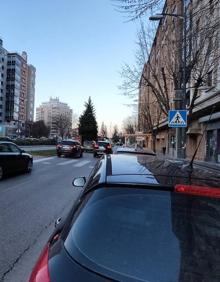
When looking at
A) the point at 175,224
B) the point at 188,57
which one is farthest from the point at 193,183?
the point at 188,57

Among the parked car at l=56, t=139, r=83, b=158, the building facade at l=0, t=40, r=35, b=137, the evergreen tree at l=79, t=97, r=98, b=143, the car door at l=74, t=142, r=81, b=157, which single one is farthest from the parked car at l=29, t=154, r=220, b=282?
the building facade at l=0, t=40, r=35, b=137

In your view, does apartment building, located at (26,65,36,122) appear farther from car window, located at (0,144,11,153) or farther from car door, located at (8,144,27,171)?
car window, located at (0,144,11,153)

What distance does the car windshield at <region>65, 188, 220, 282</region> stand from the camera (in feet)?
6.00

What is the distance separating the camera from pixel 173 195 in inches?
88.0

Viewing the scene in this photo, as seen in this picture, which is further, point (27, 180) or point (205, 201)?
point (27, 180)

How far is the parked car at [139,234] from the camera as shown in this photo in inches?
→ 71.6

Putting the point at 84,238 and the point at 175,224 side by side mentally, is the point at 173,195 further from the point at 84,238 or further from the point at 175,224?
the point at 84,238

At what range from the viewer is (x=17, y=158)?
50.6 ft

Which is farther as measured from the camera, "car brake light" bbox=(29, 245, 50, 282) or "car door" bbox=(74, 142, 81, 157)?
"car door" bbox=(74, 142, 81, 157)

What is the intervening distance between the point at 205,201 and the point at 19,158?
14077mm

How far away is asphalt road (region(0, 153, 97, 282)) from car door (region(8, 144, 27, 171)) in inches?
45.2

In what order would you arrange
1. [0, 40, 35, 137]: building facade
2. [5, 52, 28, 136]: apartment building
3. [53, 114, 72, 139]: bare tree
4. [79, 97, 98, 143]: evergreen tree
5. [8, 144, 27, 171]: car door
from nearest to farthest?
[8, 144, 27, 171]: car door, [79, 97, 98, 143]: evergreen tree, [53, 114, 72, 139]: bare tree, [0, 40, 35, 137]: building facade, [5, 52, 28, 136]: apartment building

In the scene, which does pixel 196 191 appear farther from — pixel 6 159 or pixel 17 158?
pixel 17 158

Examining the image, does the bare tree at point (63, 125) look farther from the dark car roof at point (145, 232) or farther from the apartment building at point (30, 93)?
the dark car roof at point (145, 232)
